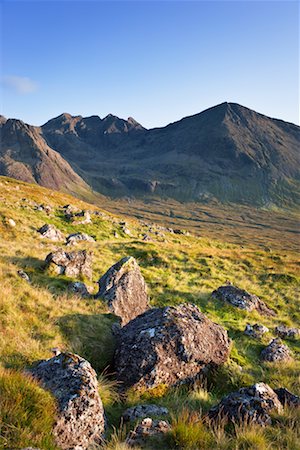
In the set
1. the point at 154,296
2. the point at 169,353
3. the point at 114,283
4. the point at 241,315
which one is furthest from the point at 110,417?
the point at 241,315

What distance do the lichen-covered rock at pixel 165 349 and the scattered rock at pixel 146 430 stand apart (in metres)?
1.92

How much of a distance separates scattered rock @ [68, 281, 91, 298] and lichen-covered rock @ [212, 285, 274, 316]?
9.35m

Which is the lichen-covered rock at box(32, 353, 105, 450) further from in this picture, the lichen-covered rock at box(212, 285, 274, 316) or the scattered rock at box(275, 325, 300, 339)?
the lichen-covered rock at box(212, 285, 274, 316)

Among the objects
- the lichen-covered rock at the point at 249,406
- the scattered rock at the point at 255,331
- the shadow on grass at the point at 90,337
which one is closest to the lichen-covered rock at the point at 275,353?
the scattered rock at the point at 255,331

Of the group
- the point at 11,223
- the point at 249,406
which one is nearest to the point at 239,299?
the point at 249,406

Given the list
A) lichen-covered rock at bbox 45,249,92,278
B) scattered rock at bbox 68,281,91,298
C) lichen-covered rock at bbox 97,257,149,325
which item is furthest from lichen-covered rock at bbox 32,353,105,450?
lichen-covered rock at bbox 45,249,92,278

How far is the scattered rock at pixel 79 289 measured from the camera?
12430 mm

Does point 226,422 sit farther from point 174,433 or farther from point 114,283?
point 114,283

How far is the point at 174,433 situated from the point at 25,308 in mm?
5973

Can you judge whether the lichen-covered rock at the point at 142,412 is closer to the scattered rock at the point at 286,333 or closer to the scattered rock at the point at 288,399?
the scattered rock at the point at 288,399

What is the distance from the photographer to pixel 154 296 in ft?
57.0

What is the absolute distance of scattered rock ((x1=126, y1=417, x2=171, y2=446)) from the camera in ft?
18.1

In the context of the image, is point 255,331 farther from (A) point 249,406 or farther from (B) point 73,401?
(B) point 73,401

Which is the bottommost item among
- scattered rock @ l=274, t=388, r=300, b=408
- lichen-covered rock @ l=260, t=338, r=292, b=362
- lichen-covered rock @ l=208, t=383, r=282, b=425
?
lichen-covered rock @ l=260, t=338, r=292, b=362
